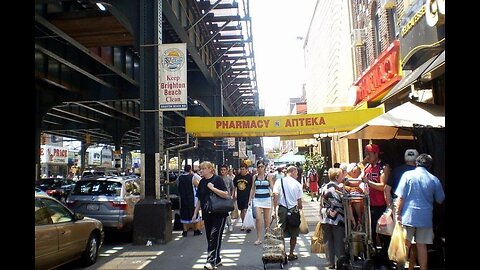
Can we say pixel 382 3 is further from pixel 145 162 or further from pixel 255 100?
pixel 255 100

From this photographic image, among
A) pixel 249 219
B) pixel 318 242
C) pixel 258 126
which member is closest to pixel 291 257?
pixel 318 242

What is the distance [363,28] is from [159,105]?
1213cm

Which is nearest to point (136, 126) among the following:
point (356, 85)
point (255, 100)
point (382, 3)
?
point (255, 100)

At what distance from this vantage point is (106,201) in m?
11.2

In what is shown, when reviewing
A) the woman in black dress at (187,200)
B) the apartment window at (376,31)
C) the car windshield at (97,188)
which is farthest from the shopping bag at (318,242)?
the apartment window at (376,31)

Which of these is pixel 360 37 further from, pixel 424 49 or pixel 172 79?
pixel 172 79

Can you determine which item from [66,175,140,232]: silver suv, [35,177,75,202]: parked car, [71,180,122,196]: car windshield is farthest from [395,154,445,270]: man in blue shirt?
[35,177,75,202]: parked car

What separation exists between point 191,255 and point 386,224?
3.98 meters

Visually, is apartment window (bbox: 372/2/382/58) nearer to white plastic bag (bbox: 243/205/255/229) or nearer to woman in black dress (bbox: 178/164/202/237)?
white plastic bag (bbox: 243/205/255/229)

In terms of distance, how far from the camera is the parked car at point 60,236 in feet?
22.5

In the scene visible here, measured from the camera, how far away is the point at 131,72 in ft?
66.0

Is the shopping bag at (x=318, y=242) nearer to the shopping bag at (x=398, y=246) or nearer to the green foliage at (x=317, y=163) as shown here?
the shopping bag at (x=398, y=246)
